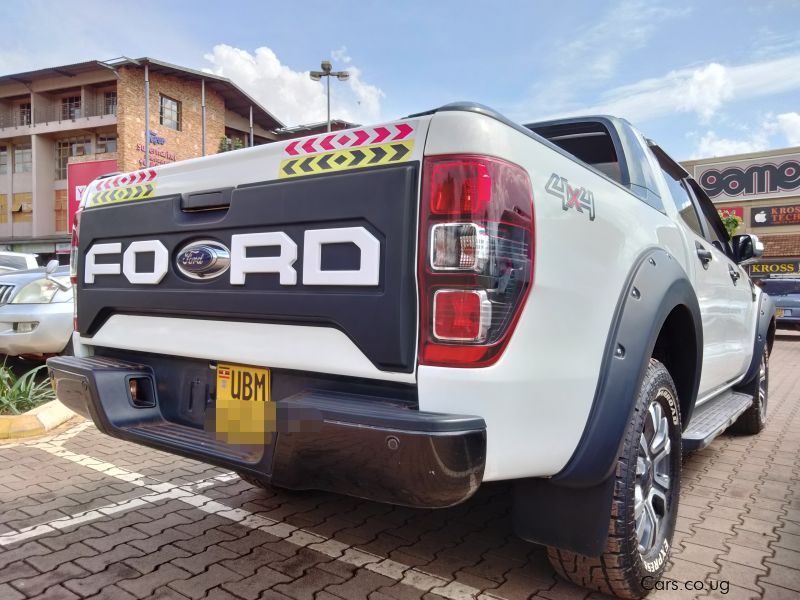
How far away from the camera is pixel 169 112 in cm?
3253

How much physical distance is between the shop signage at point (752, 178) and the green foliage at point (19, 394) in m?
26.7

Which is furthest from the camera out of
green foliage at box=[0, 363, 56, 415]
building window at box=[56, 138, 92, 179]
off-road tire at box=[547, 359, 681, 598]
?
building window at box=[56, 138, 92, 179]

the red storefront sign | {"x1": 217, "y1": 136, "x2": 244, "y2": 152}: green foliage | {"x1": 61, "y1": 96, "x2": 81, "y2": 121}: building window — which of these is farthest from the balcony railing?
{"x1": 217, "y1": 136, "x2": 244, "y2": 152}: green foliage

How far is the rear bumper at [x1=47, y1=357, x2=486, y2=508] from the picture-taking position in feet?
5.04

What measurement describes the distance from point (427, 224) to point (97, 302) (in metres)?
1.63

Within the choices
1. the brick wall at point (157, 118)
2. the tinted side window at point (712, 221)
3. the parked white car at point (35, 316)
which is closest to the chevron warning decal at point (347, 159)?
the tinted side window at point (712, 221)

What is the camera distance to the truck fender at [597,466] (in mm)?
1864

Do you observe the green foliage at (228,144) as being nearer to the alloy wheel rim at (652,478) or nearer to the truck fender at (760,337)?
the truck fender at (760,337)

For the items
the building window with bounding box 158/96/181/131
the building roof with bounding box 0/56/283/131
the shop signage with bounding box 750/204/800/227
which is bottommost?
the shop signage with bounding box 750/204/800/227

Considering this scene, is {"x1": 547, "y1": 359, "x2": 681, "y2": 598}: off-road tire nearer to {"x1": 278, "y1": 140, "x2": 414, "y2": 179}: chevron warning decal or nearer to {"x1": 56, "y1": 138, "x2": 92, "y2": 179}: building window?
{"x1": 278, "y1": 140, "x2": 414, "y2": 179}: chevron warning decal

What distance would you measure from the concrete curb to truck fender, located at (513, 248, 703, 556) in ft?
11.6

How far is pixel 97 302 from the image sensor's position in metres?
2.56

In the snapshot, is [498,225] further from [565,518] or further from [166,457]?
[166,457]

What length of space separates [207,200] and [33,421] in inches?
130
